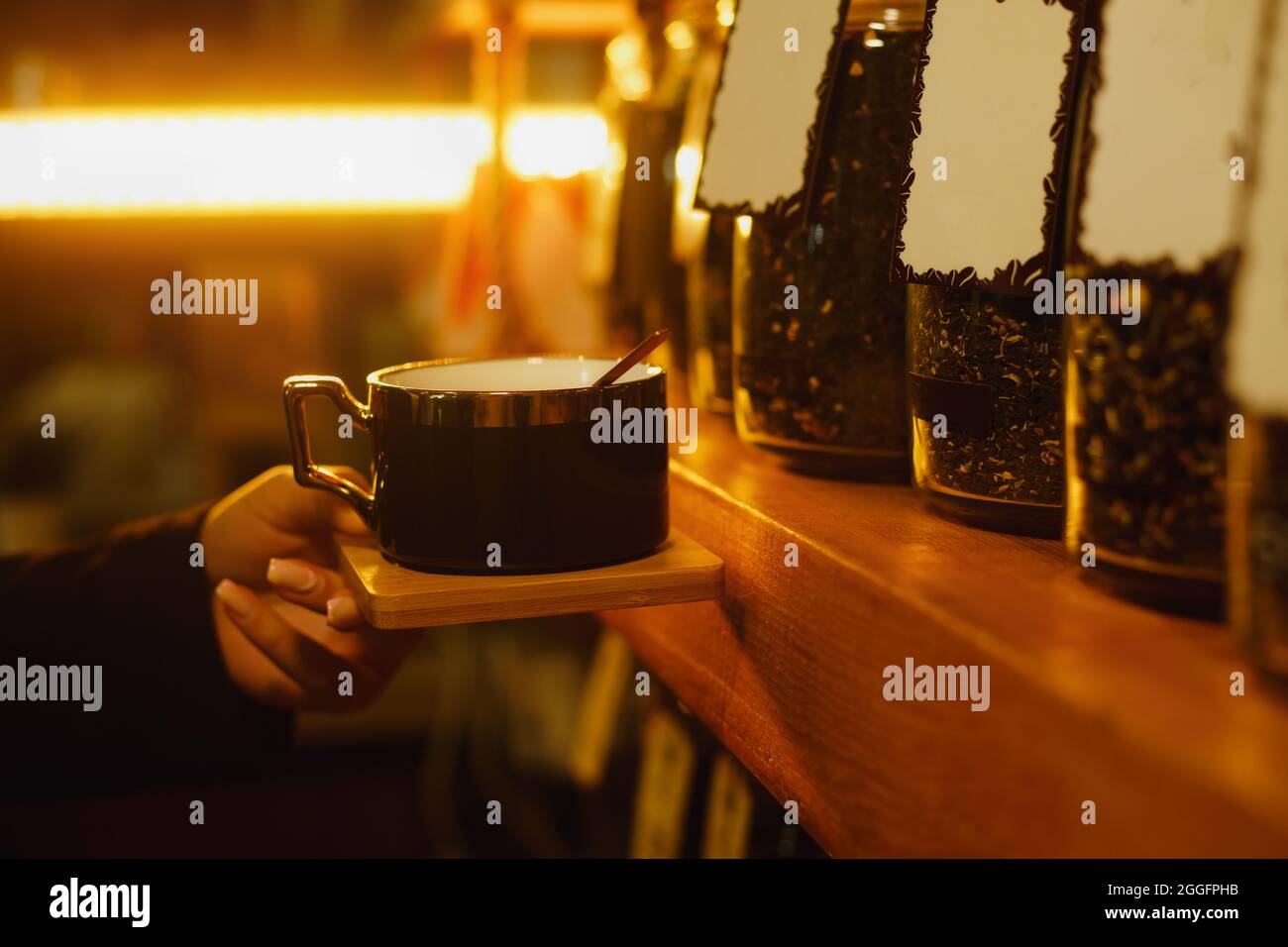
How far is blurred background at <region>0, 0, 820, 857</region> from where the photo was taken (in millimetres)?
1402

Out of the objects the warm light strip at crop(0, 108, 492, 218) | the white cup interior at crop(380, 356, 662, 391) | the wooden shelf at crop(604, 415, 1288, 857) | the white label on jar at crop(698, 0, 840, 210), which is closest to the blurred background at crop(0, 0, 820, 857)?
the warm light strip at crop(0, 108, 492, 218)

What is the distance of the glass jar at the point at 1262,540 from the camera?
0.42 m

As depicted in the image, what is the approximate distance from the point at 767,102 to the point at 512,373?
267 millimetres

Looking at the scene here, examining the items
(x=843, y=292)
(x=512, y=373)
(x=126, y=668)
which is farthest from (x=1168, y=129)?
(x=126, y=668)

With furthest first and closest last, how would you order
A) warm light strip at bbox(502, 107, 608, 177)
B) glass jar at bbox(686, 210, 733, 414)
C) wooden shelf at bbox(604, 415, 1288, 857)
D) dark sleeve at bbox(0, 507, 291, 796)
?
warm light strip at bbox(502, 107, 608, 177)
dark sleeve at bbox(0, 507, 291, 796)
glass jar at bbox(686, 210, 733, 414)
wooden shelf at bbox(604, 415, 1288, 857)

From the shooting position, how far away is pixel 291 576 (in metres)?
0.91

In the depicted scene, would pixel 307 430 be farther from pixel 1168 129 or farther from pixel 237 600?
pixel 1168 129

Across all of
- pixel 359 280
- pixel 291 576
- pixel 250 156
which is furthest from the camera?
pixel 359 280

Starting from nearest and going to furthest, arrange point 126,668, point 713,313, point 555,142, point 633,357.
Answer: point 633,357
point 713,313
point 126,668
point 555,142

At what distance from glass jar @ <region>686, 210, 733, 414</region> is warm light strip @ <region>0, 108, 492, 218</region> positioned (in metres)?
1.67

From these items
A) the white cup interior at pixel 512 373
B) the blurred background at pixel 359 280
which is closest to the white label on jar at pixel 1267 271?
the white cup interior at pixel 512 373

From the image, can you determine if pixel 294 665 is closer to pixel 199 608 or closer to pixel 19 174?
pixel 199 608

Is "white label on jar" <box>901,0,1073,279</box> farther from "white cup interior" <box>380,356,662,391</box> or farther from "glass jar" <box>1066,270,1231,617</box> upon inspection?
"white cup interior" <box>380,356,662,391</box>

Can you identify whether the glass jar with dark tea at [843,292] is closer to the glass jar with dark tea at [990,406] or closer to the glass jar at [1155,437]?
the glass jar with dark tea at [990,406]
